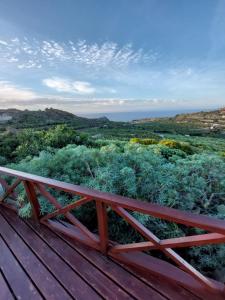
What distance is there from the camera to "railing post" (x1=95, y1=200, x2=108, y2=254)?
1.64 meters

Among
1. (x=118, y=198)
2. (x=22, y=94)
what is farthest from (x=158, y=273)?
(x=22, y=94)

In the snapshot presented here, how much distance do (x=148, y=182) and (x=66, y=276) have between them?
1444 millimetres

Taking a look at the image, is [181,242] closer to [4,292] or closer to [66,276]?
[66,276]

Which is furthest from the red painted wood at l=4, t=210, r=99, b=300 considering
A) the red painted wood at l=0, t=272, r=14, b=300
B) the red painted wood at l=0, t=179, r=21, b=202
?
the red painted wood at l=0, t=179, r=21, b=202

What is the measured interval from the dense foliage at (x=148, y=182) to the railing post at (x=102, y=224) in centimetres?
50

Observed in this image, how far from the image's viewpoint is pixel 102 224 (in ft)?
5.62

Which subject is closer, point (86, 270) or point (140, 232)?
point (140, 232)

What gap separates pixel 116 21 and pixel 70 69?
138 inches

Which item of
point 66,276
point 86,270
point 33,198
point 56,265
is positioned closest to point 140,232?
point 86,270

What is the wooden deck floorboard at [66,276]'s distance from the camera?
145 centimetres

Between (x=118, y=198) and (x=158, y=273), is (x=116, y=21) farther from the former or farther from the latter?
(x=158, y=273)

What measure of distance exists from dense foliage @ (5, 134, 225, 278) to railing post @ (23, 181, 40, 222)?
0.33 feet

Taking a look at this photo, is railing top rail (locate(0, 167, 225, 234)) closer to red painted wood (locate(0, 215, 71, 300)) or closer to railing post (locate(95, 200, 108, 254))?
railing post (locate(95, 200, 108, 254))

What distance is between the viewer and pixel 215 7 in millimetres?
4527
